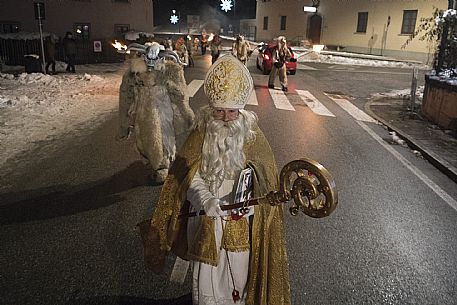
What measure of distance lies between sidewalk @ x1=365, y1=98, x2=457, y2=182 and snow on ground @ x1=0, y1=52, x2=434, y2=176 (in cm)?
371

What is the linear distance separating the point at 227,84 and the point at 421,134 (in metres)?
7.91

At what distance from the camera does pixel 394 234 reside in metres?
4.77

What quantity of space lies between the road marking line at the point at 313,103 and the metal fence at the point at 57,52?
1451 cm

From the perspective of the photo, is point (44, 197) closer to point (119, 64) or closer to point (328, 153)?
point (328, 153)

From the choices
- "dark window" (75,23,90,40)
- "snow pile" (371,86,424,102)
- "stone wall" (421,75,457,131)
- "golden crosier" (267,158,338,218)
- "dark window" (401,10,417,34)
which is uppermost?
"dark window" (401,10,417,34)

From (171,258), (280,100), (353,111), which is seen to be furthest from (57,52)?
(171,258)

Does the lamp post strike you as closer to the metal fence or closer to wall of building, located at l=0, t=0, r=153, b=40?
the metal fence

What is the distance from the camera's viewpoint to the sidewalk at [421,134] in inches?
289

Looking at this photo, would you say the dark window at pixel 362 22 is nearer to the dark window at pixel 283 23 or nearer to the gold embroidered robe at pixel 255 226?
the dark window at pixel 283 23

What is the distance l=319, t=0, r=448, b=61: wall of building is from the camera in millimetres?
28688

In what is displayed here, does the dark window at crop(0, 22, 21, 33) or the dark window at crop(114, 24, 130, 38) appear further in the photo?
the dark window at crop(114, 24, 130, 38)

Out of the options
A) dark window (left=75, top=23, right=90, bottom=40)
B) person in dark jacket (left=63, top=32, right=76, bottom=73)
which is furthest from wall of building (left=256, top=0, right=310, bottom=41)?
person in dark jacket (left=63, top=32, right=76, bottom=73)

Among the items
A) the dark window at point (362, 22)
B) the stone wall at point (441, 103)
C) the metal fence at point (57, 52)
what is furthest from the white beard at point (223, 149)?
the dark window at point (362, 22)

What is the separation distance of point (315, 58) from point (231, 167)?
2924cm
